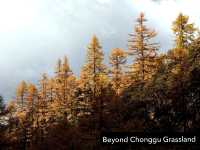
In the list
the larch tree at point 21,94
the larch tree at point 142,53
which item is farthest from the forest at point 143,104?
the larch tree at point 21,94

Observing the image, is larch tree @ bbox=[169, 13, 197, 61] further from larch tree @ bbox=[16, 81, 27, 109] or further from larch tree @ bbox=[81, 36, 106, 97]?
larch tree @ bbox=[16, 81, 27, 109]

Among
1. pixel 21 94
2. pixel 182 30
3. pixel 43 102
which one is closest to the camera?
pixel 182 30

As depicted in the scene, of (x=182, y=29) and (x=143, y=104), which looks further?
(x=182, y=29)

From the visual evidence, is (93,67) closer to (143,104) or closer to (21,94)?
(143,104)

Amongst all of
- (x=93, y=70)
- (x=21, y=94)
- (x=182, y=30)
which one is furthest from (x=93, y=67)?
(x=21, y=94)

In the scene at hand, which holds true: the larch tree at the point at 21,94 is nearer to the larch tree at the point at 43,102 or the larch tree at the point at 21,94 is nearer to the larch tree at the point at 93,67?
the larch tree at the point at 43,102

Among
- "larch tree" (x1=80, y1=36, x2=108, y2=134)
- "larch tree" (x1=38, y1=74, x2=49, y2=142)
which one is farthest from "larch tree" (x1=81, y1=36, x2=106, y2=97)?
"larch tree" (x1=38, y1=74, x2=49, y2=142)

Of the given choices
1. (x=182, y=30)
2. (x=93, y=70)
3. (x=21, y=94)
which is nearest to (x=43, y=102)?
(x=21, y=94)

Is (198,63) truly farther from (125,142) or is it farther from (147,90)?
(125,142)

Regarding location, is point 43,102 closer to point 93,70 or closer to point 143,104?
point 93,70

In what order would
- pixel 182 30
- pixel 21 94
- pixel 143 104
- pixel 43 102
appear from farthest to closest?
1. pixel 21 94
2. pixel 43 102
3. pixel 182 30
4. pixel 143 104

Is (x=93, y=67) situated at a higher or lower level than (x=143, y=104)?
higher

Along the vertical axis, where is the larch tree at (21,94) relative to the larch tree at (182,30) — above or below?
below

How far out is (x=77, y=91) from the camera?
54.8 metres
